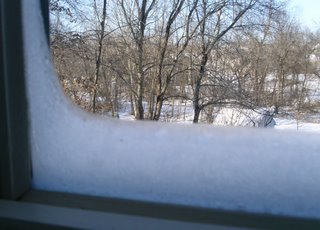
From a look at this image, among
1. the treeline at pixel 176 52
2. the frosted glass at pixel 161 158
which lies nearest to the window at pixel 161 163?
the frosted glass at pixel 161 158

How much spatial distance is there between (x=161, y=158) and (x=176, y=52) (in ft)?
14.5

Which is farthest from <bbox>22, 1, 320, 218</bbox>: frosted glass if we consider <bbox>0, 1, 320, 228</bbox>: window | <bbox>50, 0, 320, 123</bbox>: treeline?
<bbox>50, 0, 320, 123</bbox>: treeline

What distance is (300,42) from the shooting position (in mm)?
2229

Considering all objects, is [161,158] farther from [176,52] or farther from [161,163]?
[176,52]

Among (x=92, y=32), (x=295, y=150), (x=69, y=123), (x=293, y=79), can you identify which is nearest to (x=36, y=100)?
(x=69, y=123)

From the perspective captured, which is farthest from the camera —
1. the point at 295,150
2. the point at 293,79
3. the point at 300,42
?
the point at 293,79

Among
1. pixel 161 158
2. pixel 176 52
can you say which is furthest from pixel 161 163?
pixel 176 52

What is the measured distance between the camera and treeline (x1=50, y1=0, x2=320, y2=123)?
3639mm

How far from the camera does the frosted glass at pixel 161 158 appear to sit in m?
0.47

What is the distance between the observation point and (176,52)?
189 inches

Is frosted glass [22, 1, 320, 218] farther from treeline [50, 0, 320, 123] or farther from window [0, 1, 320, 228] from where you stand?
treeline [50, 0, 320, 123]

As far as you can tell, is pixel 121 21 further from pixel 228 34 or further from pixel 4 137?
pixel 4 137

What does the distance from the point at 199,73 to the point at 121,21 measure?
4.16ft

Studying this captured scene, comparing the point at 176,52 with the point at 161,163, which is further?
the point at 176,52
